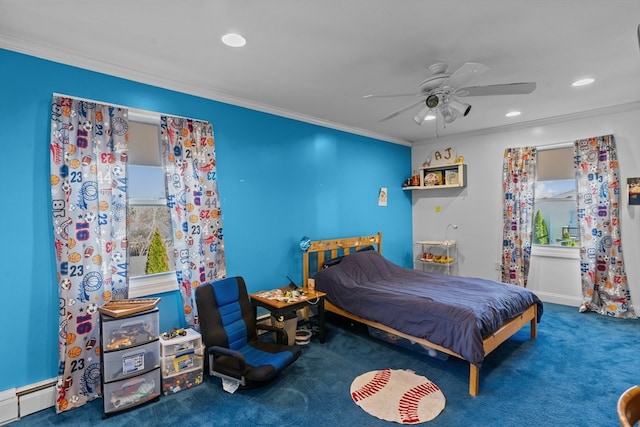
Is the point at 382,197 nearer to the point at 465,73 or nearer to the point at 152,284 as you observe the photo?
the point at 465,73

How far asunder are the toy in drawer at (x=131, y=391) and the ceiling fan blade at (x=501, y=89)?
127 inches

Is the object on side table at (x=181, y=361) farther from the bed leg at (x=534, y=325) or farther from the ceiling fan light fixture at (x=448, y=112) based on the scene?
the bed leg at (x=534, y=325)

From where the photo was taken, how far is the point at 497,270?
497cm

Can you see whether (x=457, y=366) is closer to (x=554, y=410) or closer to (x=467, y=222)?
(x=554, y=410)

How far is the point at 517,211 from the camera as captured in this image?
4.67 meters

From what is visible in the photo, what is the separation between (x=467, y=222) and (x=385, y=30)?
397 centimetres

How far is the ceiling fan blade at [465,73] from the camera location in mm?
2020

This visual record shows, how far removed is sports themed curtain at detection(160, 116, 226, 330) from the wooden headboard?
1148 mm

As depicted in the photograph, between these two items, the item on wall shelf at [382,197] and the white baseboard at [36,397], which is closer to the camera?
the white baseboard at [36,397]

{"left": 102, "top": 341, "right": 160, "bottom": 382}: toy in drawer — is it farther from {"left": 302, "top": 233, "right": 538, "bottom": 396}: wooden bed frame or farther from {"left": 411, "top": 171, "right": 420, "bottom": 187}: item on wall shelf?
{"left": 411, "top": 171, "right": 420, "bottom": 187}: item on wall shelf

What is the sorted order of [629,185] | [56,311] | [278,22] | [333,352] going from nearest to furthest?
[278,22]
[56,311]
[333,352]
[629,185]

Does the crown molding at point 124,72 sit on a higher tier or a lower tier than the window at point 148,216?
higher

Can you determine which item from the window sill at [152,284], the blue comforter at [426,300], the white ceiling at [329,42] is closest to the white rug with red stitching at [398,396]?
the blue comforter at [426,300]

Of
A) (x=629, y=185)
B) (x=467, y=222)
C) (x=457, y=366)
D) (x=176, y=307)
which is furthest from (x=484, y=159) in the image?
(x=176, y=307)
